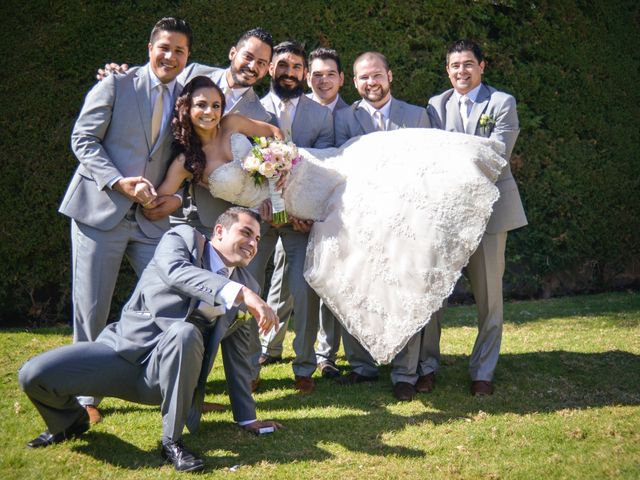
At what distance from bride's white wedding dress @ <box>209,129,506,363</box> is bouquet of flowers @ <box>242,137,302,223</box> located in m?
0.06

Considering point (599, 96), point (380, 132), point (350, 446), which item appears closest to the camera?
point (350, 446)

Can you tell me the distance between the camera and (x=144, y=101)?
4.81 m

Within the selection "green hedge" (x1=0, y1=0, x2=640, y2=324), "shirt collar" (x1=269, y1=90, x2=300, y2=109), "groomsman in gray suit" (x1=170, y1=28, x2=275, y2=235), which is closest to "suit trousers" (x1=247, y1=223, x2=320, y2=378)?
"groomsman in gray suit" (x1=170, y1=28, x2=275, y2=235)

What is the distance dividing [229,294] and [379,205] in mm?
1398

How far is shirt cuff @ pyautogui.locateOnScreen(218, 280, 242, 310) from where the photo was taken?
3.96 m

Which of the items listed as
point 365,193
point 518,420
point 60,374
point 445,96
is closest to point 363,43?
point 445,96

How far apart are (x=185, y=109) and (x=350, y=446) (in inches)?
94.4

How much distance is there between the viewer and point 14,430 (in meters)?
4.41

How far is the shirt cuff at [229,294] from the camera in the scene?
3963 mm

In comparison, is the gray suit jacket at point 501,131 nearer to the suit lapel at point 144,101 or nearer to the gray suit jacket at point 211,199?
the gray suit jacket at point 211,199

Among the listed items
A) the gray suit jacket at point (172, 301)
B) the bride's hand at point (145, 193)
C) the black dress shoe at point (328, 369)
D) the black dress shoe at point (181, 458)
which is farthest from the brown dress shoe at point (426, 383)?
the bride's hand at point (145, 193)

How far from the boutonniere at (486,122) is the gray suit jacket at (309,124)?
1150 mm

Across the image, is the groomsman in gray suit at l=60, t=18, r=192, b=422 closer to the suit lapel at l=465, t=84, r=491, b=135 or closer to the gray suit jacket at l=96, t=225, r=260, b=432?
the gray suit jacket at l=96, t=225, r=260, b=432

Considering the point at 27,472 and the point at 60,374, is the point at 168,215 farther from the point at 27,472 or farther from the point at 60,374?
the point at 27,472
